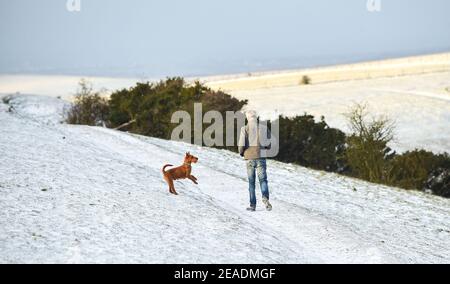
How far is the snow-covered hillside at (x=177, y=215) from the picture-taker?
1402 centimetres

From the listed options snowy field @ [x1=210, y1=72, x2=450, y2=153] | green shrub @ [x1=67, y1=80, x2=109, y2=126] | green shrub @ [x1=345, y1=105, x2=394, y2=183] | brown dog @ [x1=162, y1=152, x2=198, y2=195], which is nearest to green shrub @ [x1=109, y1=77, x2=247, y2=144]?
green shrub @ [x1=67, y1=80, x2=109, y2=126]

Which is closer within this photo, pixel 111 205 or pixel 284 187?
pixel 111 205

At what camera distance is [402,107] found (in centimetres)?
7794

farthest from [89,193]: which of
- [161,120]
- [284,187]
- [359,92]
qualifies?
[359,92]

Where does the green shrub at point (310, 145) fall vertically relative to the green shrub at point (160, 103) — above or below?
below

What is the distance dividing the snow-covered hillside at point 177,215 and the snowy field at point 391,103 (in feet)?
106

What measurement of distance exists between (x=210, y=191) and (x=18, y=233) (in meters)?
8.84

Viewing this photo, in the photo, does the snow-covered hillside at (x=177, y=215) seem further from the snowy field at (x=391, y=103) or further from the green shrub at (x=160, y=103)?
the snowy field at (x=391, y=103)

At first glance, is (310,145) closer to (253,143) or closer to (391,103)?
(391,103)

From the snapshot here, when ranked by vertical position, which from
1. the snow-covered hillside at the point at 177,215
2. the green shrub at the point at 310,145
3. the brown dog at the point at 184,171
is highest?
the brown dog at the point at 184,171

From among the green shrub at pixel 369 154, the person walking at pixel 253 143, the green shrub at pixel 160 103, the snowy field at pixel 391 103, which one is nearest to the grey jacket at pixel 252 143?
the person walking at pixel 253 143

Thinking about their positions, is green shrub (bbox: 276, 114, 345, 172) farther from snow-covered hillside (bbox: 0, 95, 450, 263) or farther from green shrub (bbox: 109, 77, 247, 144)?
snow-covered hillside (bbox: 0, 95, 450, 263)

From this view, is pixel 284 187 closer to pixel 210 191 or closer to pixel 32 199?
pixel 210 191
